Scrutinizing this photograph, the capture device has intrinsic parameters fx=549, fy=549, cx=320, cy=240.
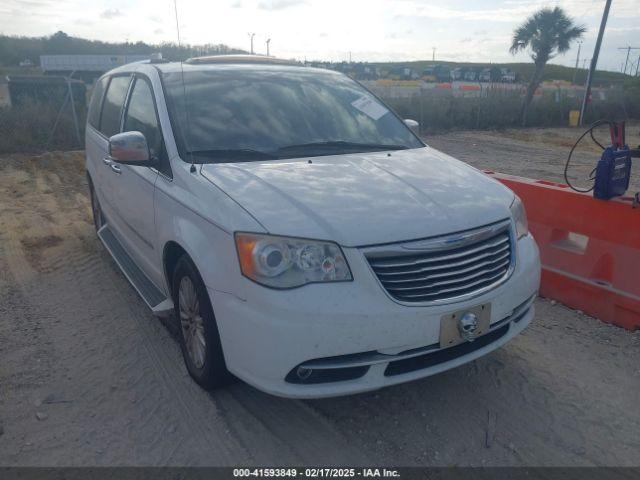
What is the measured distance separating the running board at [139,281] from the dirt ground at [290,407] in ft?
1.10

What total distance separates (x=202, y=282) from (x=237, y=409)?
30.6 inches

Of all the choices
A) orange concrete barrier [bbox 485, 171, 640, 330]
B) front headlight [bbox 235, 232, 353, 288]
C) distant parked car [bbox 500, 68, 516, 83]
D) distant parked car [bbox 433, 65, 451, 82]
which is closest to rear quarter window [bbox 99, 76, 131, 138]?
front headlight [bbox 235, 232, 353, 288]

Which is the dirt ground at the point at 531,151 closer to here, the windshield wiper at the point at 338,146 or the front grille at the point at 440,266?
the windshield wiper at the point at 338,146

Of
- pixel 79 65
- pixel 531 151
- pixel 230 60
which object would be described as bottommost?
pixel 531 151

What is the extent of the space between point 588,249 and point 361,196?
2.29m

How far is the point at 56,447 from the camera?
2.81 meters

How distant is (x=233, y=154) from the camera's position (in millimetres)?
3441

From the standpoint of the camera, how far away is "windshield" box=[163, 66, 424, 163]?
353 centimetres

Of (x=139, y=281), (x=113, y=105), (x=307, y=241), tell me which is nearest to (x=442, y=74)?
(x=113, y=105)

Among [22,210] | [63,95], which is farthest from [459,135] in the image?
[22,210]

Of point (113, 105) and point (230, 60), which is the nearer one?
point (230, 60)

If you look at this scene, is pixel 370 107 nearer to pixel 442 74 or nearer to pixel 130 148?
pixel 130 148

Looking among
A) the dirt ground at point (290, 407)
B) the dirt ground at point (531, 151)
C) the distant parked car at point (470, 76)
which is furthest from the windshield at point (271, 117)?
the distant parked car at point (470, 76)

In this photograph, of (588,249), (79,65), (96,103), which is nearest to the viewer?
(588,249)
